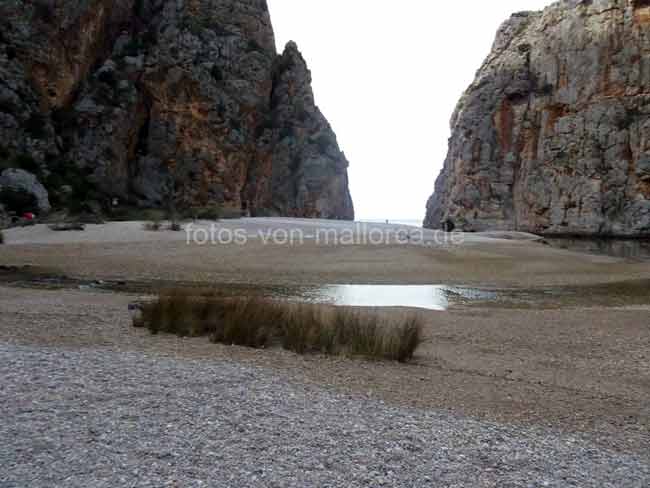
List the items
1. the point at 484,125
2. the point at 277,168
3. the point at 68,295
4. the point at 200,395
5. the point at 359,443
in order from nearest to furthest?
the point at 359,443, the point at 200,395, the point at 68,295, the point at 277,168, the point at 484,125

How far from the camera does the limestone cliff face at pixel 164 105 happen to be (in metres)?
32.8

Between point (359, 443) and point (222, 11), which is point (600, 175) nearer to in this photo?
point (222, 11)

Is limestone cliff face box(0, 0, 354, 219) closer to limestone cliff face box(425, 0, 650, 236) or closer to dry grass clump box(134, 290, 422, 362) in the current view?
limestone cliff face box(425, 0, 650, 236)

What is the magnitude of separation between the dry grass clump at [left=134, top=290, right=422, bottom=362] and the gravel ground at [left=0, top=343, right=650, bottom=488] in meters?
1.91

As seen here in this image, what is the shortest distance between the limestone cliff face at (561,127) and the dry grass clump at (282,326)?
4074 centimetres

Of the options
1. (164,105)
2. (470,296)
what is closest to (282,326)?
(470,296)

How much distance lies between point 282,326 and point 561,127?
45409 millimetres

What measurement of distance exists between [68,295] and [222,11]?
3782 centimetres

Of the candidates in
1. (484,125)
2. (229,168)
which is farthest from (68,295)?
(484,125)

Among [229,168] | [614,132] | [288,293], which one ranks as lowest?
[288,293]

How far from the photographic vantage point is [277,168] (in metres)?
46.1

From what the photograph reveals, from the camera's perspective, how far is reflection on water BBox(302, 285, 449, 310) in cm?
1122

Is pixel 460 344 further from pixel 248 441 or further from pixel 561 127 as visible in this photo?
pixel 561 127

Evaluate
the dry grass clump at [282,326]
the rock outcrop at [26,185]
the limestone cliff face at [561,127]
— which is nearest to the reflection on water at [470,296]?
the dry grass clump at [282,326]
